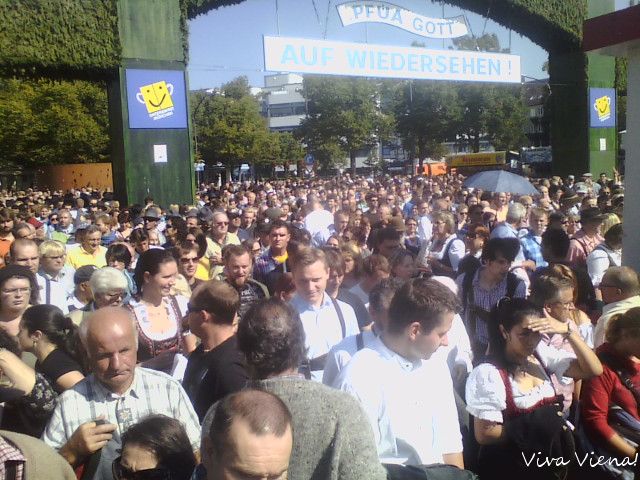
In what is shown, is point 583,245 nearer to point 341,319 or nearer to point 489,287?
point 489,287

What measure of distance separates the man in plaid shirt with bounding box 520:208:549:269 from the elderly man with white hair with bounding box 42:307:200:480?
4.77 meters

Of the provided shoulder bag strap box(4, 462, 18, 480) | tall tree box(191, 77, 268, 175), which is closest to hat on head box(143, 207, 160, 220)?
shoulder bag strap box(4, 462, 18, 480)

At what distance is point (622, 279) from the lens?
4508mm

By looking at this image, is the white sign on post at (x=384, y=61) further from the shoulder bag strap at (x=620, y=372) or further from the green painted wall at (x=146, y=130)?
the shoulder bag strap at (x=620, y=372)

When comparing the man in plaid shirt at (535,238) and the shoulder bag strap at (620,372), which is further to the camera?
the man in plaid shirt at (535,238)

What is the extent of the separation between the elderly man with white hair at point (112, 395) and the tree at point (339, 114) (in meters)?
46.3

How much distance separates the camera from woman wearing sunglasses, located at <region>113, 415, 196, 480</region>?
219 centimetres

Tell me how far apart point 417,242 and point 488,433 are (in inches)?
231

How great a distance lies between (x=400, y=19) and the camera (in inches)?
659

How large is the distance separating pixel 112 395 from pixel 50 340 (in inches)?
37.2

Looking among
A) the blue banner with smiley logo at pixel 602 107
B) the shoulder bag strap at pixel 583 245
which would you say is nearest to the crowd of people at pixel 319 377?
the shoulder bag strap at pixel 583 245

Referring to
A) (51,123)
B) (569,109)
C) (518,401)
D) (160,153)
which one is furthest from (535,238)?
(51,123)

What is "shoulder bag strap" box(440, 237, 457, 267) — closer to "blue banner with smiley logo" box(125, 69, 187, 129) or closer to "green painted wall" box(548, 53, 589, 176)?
"blue banner with smiley logo" box(125, 69, 187, 129)

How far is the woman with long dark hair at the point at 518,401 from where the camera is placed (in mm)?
3146
